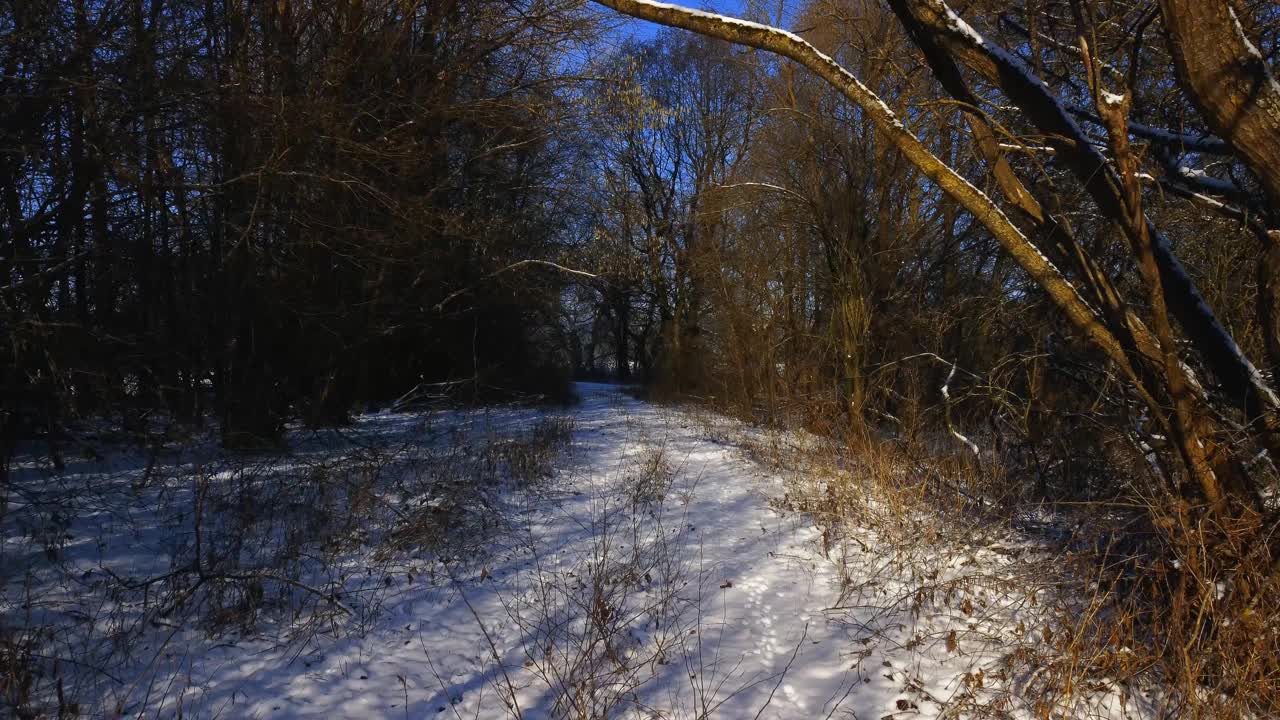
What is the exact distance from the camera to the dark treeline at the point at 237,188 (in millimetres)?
4891

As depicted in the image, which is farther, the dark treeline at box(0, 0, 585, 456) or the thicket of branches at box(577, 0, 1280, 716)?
the dark treeline at box(0, 0, 585, 456)

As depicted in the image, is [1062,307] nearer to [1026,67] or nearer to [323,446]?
[1026,67]

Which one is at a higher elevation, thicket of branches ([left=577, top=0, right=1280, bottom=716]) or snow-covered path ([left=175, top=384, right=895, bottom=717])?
thicket of branches ([left=577, top=0, right=1280, bottom=716])

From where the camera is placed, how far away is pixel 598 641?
3607 millimetres

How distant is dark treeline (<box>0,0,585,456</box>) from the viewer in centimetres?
489

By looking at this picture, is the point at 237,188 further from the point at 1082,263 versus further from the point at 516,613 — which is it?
the point at 1082,263

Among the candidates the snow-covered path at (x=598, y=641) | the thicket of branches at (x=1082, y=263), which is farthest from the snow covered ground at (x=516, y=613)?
the thicket of branches at (x=1082, y=263)

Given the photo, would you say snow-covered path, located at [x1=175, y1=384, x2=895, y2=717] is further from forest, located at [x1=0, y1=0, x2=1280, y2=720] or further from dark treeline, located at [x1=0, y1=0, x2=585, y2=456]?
dark treeline, located at [x1=0, y1=0, x2=585, y2=456]

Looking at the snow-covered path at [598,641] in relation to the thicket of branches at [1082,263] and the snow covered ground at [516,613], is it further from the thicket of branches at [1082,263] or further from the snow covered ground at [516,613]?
the thicket of branches at [1082,263]

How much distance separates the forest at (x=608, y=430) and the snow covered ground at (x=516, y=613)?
32mm

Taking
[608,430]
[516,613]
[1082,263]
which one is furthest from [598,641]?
[608,430]

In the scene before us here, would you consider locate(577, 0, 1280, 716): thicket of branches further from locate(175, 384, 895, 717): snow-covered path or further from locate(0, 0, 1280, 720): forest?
locate(175, 384, 895, 717): snow-covered path

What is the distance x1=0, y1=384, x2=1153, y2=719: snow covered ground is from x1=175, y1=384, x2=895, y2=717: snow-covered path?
2cm

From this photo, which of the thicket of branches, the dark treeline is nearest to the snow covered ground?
the thicket of branches
